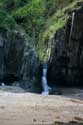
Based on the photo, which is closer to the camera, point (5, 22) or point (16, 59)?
point (16, 59)

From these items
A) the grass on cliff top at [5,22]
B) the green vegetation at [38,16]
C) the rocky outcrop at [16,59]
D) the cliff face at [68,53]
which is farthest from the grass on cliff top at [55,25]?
the grass on cliff top at [5,22]

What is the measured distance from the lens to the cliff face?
43625 millimetres

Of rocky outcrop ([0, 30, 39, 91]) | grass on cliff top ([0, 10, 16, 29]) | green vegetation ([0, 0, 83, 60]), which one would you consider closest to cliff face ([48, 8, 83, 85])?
green vegetation ([0, 0, 83, 60])

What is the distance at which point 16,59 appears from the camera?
42000mm

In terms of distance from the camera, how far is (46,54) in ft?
144

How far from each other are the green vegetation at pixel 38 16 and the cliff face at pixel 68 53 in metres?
0.94

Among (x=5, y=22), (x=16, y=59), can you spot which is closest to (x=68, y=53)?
(x=16, y=59)

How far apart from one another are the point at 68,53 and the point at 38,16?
1181 cm

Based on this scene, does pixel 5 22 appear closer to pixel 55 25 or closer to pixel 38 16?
pixel 55 25

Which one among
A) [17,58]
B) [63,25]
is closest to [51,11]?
[63,25]

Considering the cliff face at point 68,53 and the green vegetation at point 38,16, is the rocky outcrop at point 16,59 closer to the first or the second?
the green vegetation at point 38,16

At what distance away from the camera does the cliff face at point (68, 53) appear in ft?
143

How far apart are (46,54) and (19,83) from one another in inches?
204

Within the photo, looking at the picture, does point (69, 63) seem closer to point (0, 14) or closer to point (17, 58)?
point (17, 58)
